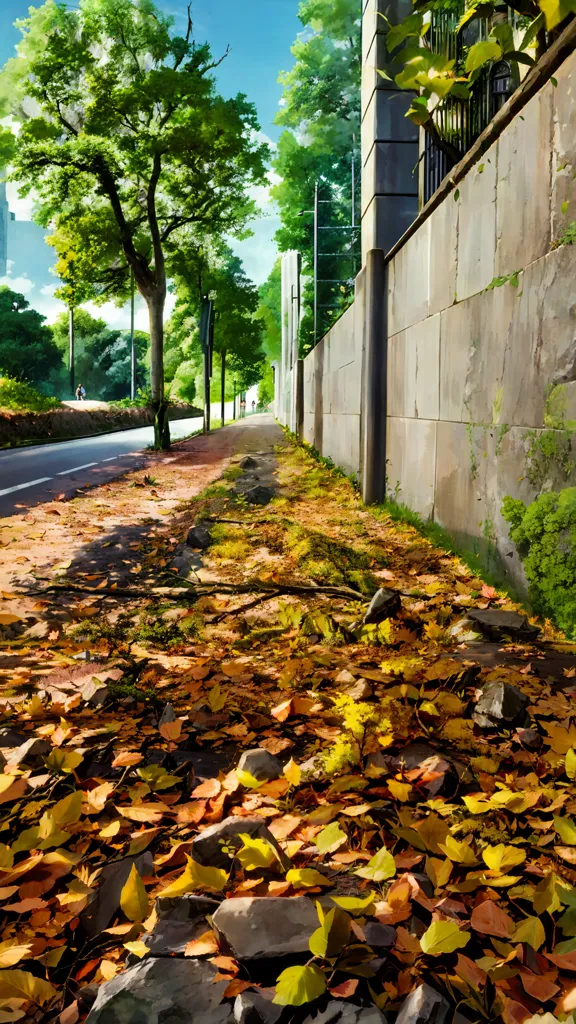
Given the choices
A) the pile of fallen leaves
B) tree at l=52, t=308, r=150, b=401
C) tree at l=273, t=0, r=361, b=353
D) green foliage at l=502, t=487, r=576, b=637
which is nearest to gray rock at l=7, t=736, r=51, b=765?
the pile of fallen leaves

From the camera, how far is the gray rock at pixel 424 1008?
132cm

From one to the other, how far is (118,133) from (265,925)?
80.3ft

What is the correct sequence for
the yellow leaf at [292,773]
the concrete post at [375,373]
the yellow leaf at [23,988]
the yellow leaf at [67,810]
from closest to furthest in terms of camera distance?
the yellow leaf at [23,988] < the yellow leaf at [67,810] < the yellow leaf at [292,773] < the concrete post at [375,373]

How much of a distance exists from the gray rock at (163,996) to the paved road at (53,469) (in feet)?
23.7

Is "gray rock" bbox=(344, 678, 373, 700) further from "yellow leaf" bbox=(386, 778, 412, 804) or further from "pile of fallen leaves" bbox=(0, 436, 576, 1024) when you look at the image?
"yellow leaf" bbox=(386, 778, 412, 804)

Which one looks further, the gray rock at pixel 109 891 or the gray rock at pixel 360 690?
the gray rock at pixel 360 690

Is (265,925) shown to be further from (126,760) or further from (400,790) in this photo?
(126,760)

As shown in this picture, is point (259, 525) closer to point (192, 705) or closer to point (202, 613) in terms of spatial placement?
point (202, 613)

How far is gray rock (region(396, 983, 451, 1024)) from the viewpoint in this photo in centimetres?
132

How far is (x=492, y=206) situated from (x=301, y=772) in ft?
11.3

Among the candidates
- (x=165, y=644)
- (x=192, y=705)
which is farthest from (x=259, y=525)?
(x=192, y=705)

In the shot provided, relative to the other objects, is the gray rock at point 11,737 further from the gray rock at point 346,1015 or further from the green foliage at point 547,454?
the green foliage at point 547,454

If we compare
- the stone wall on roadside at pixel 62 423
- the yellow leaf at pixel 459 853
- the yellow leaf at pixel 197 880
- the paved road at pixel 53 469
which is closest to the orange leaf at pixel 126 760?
the yellow leaf at pixel 197 880

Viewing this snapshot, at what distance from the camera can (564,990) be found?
4.62ft
